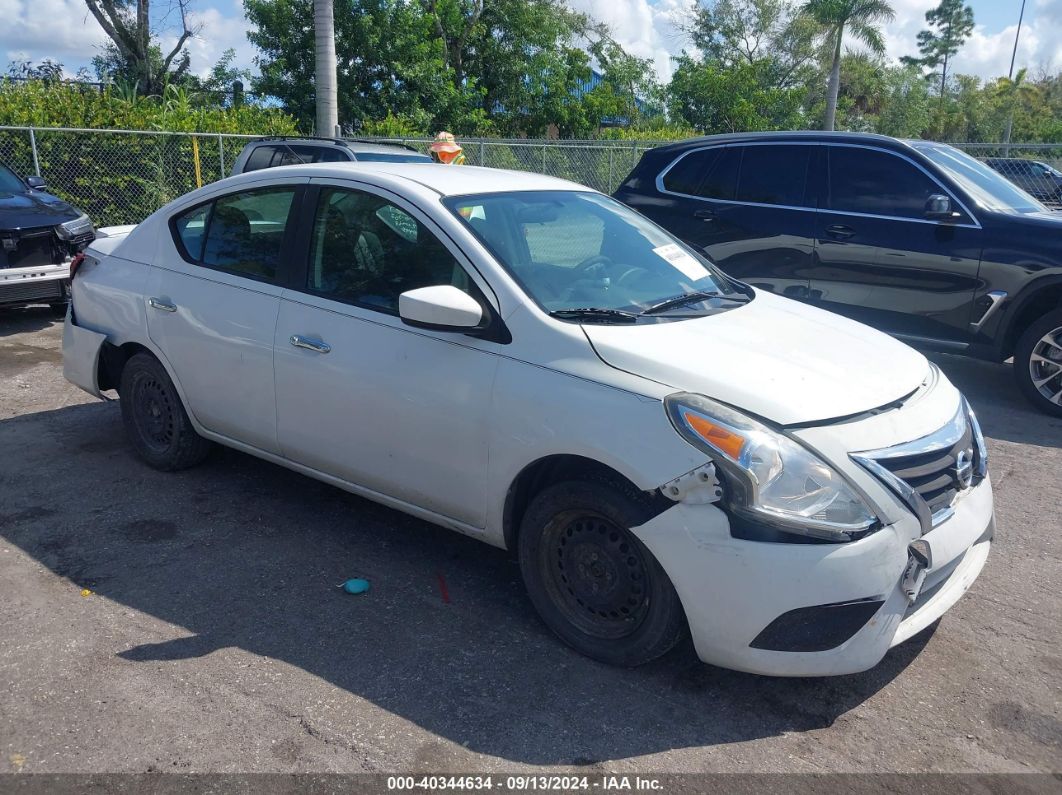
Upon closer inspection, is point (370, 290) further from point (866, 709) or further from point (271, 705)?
point (866, 709)

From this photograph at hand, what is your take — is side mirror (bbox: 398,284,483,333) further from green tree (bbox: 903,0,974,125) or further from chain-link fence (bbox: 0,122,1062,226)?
green tree (bbox: 903,0,974,125)

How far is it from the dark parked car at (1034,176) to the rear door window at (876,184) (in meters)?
5.11

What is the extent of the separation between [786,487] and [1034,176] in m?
11.8

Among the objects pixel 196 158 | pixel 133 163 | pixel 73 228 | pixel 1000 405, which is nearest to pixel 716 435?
pixel 1000 405

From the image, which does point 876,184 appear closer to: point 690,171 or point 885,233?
point 885,233

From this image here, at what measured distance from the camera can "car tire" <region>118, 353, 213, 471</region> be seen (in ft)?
16.3

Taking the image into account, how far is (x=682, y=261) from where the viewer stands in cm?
440

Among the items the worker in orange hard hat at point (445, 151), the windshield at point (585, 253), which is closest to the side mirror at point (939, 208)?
the windshield at point (585, 253)

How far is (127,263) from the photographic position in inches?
200

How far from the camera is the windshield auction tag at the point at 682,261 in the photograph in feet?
14.2

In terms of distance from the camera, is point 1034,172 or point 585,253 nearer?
point 585,253

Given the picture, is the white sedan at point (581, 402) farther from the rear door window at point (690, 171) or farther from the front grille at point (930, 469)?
the rear door window at point (690, 171)

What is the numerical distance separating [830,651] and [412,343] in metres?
1.95

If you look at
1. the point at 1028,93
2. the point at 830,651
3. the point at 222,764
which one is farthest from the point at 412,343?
the point at 1028,93
